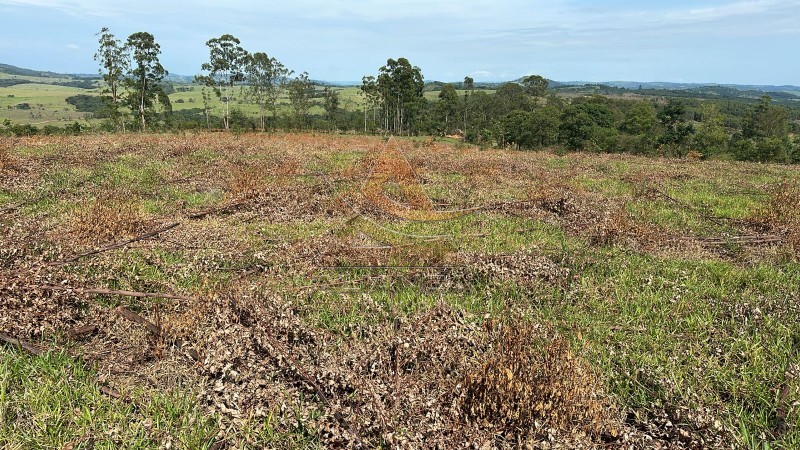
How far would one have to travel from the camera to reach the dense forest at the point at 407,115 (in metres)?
39.6

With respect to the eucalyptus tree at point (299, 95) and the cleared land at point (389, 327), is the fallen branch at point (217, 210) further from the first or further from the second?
the eucalyptus tree at point (299, 95)

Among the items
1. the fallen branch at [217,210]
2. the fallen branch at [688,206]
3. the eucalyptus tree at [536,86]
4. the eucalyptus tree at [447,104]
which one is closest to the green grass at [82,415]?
the fallen branch at [217,210]

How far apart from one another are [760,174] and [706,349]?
1666cm

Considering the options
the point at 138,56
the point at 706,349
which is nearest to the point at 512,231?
the point at 706,349

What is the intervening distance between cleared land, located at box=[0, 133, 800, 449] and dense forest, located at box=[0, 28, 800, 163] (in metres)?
22.3

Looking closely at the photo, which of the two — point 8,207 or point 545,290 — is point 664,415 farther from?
point 8,207

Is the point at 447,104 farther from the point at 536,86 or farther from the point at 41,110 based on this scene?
the point at 41,110

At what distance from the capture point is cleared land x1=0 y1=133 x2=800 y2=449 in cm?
286

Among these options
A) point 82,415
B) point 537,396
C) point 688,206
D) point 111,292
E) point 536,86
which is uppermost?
point 536,86

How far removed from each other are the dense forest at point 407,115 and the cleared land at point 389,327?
879 inches

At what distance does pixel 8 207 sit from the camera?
26.0 feet

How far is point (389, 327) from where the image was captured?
13.1ft

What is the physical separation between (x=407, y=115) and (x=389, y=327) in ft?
213

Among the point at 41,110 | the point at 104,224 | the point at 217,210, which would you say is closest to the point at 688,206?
the point at 217,210
